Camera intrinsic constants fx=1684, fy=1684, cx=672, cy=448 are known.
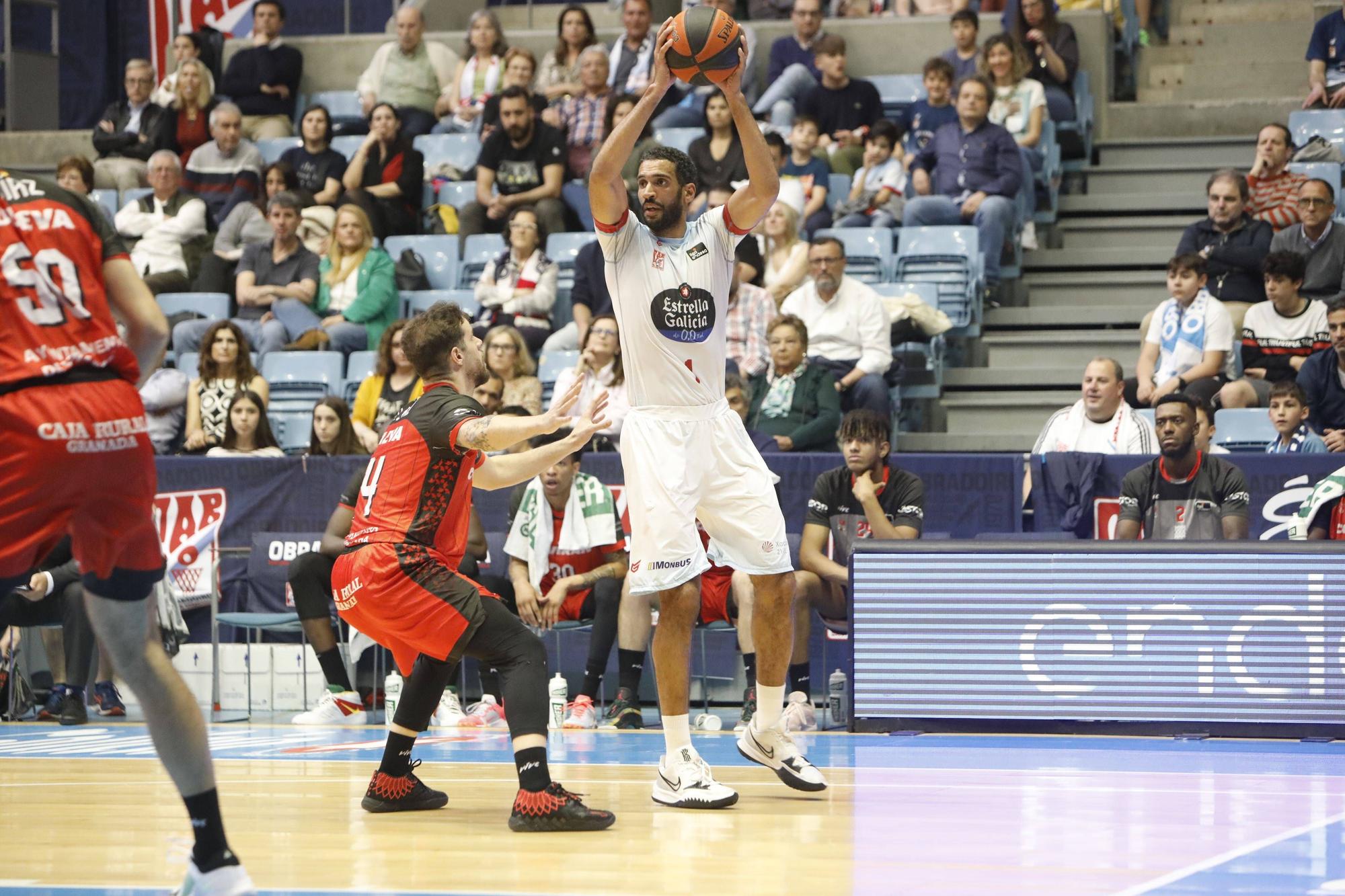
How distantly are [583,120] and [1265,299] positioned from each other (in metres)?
5.64

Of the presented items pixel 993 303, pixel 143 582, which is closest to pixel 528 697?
pixel 143 582

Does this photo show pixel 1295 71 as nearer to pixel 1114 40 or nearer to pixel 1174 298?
pixel 1114 40

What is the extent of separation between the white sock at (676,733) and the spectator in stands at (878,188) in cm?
725

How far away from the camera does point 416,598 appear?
567 cm

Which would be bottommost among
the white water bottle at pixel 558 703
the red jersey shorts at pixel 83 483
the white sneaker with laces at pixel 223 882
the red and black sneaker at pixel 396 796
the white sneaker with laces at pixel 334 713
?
the white sneaker with laces at pixel 334 713

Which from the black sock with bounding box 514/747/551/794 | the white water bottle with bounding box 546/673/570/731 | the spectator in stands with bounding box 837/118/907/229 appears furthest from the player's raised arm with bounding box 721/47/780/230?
the spectator in stands with bounding box 837/118/907/229

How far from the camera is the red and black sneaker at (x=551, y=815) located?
529 cm

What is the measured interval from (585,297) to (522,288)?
594 millimetres

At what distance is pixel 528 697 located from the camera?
5.47 meters

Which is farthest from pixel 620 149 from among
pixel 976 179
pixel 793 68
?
pixel 793 68

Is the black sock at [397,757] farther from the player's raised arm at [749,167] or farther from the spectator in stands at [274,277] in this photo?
the spectator in stands at [274,277]

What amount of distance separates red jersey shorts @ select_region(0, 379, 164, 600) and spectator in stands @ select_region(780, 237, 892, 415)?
731 centimetres

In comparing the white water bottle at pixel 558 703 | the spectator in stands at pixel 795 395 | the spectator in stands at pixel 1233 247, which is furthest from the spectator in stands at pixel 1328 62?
the white water bottle at pixel 558 703

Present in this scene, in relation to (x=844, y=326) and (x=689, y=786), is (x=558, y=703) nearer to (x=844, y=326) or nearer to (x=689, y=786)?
(x=844, y=326)
